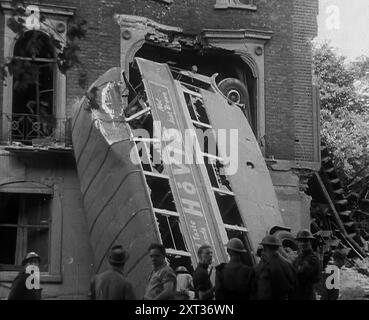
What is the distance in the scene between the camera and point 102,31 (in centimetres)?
1861

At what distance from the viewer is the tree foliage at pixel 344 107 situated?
2903cm

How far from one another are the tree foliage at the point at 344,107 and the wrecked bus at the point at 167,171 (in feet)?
38.5

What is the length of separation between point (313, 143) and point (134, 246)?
6662mm

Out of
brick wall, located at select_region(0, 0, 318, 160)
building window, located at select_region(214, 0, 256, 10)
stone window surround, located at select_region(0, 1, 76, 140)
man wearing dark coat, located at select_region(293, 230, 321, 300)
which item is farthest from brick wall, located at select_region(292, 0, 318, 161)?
man wearing dark coat, located at select_region(293, 230, 321, 300)

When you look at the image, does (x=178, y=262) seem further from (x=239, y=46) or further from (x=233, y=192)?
(x=239, y=46)

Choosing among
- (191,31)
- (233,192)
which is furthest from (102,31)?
(233,192)

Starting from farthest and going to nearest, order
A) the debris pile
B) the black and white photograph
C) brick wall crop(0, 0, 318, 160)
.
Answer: brick wall crop(0, 0, 318, 160) < the debris pile < the black and white photograph

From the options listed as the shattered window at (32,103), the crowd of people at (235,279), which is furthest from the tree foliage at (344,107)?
the crowd of people at (235,279)

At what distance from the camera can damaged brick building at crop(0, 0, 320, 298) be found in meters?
17.7

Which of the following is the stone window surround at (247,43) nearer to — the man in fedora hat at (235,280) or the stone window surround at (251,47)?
the stone window surround at (251,47)

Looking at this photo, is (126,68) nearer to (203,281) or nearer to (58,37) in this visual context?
(58,37)

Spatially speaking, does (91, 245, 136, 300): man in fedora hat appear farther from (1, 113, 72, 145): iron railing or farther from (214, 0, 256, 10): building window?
(214, 0, 256, 10): building window

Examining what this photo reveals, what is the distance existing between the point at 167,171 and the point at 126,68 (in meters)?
3.97

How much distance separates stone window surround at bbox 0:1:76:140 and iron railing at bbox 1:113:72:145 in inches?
1.7
